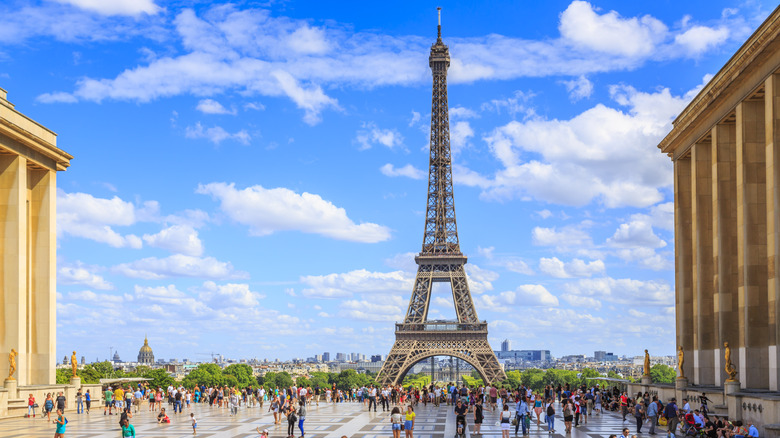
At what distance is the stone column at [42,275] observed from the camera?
192ft

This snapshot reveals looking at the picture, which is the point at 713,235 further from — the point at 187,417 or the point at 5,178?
the point at 5,178

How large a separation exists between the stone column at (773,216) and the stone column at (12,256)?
143 ft

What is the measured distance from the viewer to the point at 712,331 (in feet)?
178

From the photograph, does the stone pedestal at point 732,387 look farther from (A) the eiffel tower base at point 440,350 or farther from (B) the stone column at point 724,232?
(A) the eiffel tower base at point 440,350

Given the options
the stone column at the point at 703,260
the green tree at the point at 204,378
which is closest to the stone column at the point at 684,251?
the stone column at the point at 703,260

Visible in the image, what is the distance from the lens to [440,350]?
12375 centimetres

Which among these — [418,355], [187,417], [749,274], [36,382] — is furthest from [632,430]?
[418,355]

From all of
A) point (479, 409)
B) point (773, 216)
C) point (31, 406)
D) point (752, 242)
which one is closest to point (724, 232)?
point (752, 242)

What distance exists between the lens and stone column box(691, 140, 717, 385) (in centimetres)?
5409

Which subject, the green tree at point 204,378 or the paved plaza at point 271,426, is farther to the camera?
the green tree at point 204,378

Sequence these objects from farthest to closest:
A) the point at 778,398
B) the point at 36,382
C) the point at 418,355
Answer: the point at 418,355 < the point at 36,382 < the point at 778,398

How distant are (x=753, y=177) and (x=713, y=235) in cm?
921

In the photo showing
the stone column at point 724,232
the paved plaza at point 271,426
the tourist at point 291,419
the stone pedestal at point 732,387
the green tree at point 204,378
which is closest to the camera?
the tourist at point 291,419

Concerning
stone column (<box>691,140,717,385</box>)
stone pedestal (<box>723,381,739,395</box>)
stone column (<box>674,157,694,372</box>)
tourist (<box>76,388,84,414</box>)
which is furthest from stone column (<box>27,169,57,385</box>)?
stone column (<box>674,157,694,372</box>)
